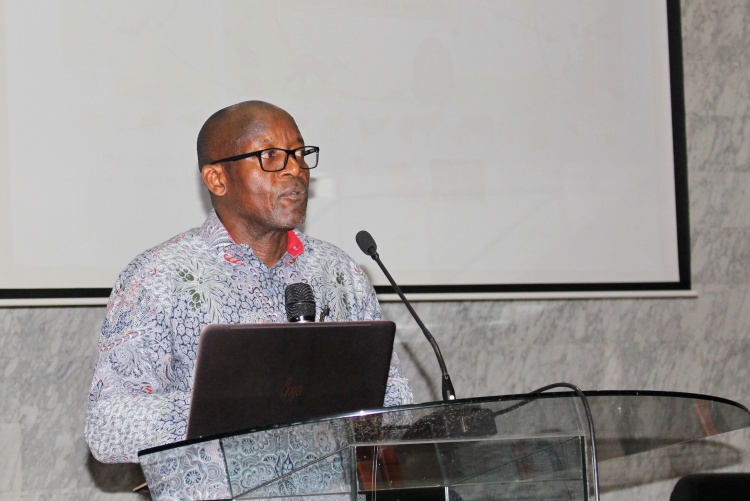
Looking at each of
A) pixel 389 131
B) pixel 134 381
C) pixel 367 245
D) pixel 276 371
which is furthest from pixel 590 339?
pixel 276 371

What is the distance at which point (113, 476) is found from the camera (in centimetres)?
312

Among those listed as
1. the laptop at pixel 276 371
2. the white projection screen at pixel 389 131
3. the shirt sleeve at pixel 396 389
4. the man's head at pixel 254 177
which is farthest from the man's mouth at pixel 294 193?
the white projection screen at pixel 389 131

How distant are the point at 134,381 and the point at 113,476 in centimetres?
116

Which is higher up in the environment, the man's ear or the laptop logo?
the man's ear

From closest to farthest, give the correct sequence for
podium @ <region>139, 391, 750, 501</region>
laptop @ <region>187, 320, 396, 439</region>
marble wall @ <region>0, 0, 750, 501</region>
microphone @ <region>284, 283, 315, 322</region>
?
podium @ <region>139, 391, 750, 501</region>, laptop @ <region>187, 320, 396, 439</region>, microphone @ <region>284, 283, 315, 322</region>, marble wall @ <region>0, 0, 750, 501</region>

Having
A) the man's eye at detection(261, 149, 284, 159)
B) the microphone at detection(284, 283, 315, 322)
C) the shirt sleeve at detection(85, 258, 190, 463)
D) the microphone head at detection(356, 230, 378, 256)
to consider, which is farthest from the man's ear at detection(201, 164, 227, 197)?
the microphone at detection(284, 283, 315, 322)

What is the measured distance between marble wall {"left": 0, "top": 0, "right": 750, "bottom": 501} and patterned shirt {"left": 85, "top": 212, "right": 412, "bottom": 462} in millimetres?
888

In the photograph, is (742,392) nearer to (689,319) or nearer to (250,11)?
(689,319)

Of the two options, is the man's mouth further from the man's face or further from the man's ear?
the man's ear

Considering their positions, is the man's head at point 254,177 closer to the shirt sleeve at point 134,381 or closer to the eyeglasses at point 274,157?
the eyeglasses at point 274,157

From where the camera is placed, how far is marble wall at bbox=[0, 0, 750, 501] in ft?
10.0

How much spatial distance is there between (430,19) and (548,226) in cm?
87

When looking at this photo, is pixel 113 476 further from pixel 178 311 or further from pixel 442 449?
pixel 442 449

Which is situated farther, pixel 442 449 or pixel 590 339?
pixel 590 339
